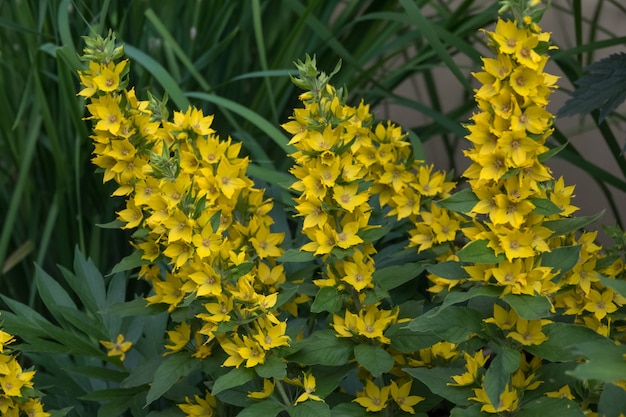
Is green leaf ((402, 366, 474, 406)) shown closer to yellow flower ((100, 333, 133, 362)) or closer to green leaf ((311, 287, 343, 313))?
green leaf ((311, 287, 343, 313))

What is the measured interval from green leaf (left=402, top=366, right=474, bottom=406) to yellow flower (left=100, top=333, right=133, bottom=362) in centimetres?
40

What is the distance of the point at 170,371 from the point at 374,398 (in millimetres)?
201

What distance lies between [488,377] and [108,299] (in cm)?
53

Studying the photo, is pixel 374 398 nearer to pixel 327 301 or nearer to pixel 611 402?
→ pixel 327 301

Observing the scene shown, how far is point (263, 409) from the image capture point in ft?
2.88

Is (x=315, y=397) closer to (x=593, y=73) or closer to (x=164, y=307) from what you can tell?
(x=164, y=307)

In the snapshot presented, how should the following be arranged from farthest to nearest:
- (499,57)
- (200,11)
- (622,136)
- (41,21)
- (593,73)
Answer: (622,136), (200,11), (41,21), (593,73), (499,57)

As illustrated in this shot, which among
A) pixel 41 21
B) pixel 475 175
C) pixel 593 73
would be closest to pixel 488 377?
pixel 475 175

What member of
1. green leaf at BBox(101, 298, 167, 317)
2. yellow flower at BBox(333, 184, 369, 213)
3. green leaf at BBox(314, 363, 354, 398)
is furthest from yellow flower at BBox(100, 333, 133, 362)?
yellow flower at BBox(333, 184, 369, 213)

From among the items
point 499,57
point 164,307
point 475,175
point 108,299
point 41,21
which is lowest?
point 108,299

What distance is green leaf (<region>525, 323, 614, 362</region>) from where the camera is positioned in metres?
0.83

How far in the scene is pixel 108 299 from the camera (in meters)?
1.18

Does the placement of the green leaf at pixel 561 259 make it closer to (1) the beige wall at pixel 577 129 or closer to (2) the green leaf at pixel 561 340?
(2) the green leaf at pixel 561 340

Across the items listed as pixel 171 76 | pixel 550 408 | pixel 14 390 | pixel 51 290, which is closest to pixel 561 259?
pixel 550 408
